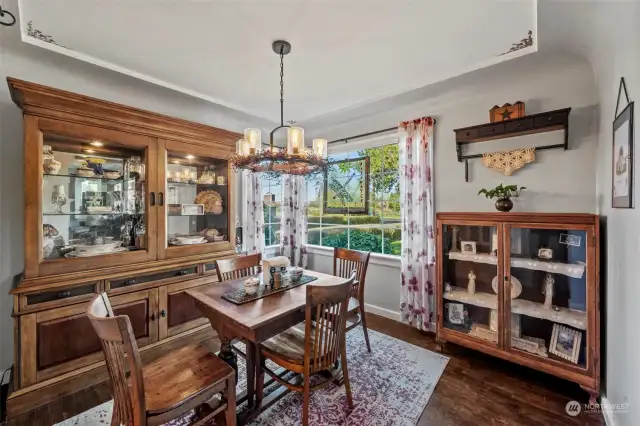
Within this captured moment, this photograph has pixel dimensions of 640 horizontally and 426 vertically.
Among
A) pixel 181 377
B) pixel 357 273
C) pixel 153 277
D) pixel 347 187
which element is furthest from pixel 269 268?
pixel 347 187

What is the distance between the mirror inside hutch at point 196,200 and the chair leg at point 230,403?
165 centimetres

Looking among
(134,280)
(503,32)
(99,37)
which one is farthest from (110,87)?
(503,32)

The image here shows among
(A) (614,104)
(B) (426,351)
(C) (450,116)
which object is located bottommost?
(B) (426,351)

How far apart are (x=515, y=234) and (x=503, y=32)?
1611mm

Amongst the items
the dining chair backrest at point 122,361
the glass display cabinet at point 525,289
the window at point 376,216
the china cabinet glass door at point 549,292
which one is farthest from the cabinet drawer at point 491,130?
the dining chair backrest at point 122,361

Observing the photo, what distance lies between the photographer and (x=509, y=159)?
8.20 ft

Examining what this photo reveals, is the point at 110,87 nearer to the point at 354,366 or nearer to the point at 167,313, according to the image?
the point at 167,313

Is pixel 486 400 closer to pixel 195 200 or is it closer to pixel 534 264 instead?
pixel 534 264

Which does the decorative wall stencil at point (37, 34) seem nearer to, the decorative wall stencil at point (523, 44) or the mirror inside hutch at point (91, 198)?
the mirror inside hutch at point (91, 198)

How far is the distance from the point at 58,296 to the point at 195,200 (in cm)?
141

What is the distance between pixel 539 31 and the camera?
1.79 meters

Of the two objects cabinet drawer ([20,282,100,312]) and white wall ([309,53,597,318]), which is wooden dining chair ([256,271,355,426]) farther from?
white wall ([309,53,597,318])

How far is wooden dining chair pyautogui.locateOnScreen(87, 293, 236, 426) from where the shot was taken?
1145 mm

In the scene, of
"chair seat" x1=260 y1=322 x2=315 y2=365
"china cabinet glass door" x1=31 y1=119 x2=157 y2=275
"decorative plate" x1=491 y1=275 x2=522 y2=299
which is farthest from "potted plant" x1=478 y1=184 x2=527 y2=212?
"china cabinet glass door" x1=31 y1=119 x2=157 y2=275
